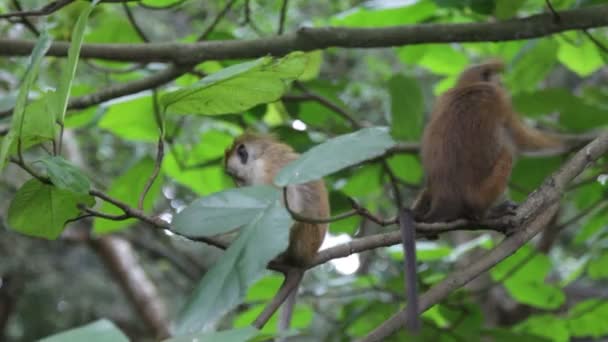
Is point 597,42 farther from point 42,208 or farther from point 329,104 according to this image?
point 42,208

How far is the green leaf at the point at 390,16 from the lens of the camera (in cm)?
310

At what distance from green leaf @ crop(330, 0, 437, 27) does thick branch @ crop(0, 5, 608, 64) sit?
504 mm

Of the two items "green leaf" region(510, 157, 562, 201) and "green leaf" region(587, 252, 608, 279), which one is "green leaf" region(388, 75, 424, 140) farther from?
"green leaf" region(587, 252, 608, 279)

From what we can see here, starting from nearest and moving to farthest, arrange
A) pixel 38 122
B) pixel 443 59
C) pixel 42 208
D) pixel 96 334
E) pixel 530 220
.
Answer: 1. pixel 96 334
2. pixel 38 122
3. pixel 42 208
4. pixel 530 220
5. pixel 443 59

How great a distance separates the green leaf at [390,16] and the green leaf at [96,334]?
7.32 ft

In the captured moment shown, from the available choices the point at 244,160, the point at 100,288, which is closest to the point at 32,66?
the point at 244,160

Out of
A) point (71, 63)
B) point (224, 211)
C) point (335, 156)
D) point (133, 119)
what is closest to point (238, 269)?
point (224, 211)

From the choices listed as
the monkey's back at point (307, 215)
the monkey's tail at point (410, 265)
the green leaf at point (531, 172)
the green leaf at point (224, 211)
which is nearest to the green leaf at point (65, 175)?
the green leaf at point (224, 211)

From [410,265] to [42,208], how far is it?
0.89 m

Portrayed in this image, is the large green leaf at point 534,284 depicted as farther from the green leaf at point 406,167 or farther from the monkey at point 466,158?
the monkey at point 466,158

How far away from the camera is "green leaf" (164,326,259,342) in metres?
1.11

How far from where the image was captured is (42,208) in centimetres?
185

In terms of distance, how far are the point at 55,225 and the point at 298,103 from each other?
5.71 feet

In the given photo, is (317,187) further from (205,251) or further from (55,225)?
(205,251)
